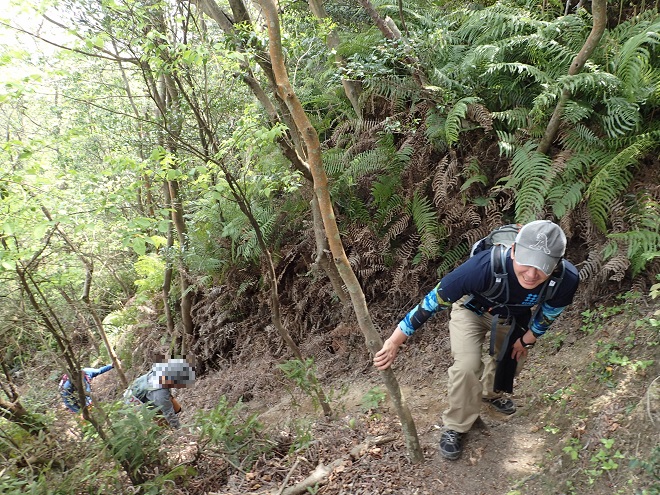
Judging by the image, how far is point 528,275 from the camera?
9.05 ft

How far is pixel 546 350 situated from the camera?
4484 millimetres

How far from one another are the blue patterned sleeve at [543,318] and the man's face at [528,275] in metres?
0.48

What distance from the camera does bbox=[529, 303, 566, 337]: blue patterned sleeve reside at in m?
3.22

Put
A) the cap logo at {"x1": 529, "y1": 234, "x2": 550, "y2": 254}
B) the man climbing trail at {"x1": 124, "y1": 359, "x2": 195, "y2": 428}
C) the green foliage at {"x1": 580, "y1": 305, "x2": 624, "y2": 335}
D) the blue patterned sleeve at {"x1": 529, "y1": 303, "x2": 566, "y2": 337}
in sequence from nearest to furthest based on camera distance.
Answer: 1. the cap logo at {"x1": 529, "y1": 234, "x2": 550, "y2": 254}
2. the blue patterned sleeve at {"x1": 529, "y1": 303, "x2": 566, "y2": 337}
3. the green foliage at {"x1": 580, "y1": 305, "x2": 624, "y2": 335}
4. the man climbing trail at {"x1": 124, "y1": 359, "x2": 195, "y2": 428}

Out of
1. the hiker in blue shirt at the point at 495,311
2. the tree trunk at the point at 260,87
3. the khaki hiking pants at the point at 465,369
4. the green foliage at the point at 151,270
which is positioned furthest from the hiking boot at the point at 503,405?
the green foliage at the point at 151,270

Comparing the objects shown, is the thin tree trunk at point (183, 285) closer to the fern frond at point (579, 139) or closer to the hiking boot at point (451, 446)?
the hiking boot at point (451, 446)

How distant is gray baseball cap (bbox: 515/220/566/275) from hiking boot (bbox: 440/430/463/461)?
1.55 meters

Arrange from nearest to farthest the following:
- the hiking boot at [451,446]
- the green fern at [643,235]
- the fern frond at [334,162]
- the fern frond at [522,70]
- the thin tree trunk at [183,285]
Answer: the hiking boot at [451,446] < the green fern at [643,235] < the fern frond at [522,70] < the fern frond at [334,162] < the thin tree trunk at [183,285]

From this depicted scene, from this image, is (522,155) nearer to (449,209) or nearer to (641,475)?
(449,209)

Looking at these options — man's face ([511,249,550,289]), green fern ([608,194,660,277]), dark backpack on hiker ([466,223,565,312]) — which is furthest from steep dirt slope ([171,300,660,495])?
man's face ([511,249,550,289])

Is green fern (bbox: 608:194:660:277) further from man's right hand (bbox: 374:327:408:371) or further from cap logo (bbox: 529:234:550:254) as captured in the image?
man's right hand (bbox: 374:327:408:371)

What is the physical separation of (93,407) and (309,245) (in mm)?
4008

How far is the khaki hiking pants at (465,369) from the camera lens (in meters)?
3.29

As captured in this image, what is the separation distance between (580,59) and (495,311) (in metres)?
3.16
